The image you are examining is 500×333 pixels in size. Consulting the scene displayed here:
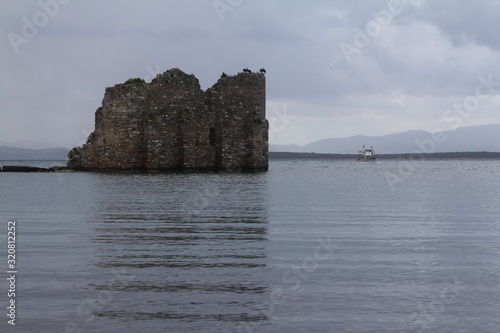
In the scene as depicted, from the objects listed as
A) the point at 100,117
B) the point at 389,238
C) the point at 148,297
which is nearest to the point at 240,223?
the point at 389,238

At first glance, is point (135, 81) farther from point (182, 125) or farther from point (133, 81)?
point (182, 125)

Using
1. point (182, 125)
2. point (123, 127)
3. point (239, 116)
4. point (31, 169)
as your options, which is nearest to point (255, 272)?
point (182, 125)

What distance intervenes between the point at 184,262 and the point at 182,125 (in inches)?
1310

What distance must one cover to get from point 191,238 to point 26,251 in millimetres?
2700

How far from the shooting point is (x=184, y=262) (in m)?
8.56

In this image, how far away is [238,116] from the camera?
43.0 metres

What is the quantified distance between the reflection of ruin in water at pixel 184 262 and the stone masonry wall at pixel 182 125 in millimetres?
24601

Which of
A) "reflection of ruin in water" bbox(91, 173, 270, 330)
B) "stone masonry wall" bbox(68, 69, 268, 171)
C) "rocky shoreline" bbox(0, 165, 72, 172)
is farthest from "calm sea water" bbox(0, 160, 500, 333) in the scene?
"rocky shoreline" bbox(0, 165, 72, 172)

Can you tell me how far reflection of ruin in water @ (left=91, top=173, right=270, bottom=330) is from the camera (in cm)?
606

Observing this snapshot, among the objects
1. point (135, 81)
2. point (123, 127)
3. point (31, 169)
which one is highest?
point (135, 81)

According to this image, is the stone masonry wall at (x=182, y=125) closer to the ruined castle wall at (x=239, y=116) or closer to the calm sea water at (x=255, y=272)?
the ruined castle wall at (x=239, y=116)

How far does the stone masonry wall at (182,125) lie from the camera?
136 ft

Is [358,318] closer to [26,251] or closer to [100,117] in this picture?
[26,251]

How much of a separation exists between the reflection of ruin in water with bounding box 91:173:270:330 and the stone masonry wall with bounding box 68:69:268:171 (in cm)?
2460
